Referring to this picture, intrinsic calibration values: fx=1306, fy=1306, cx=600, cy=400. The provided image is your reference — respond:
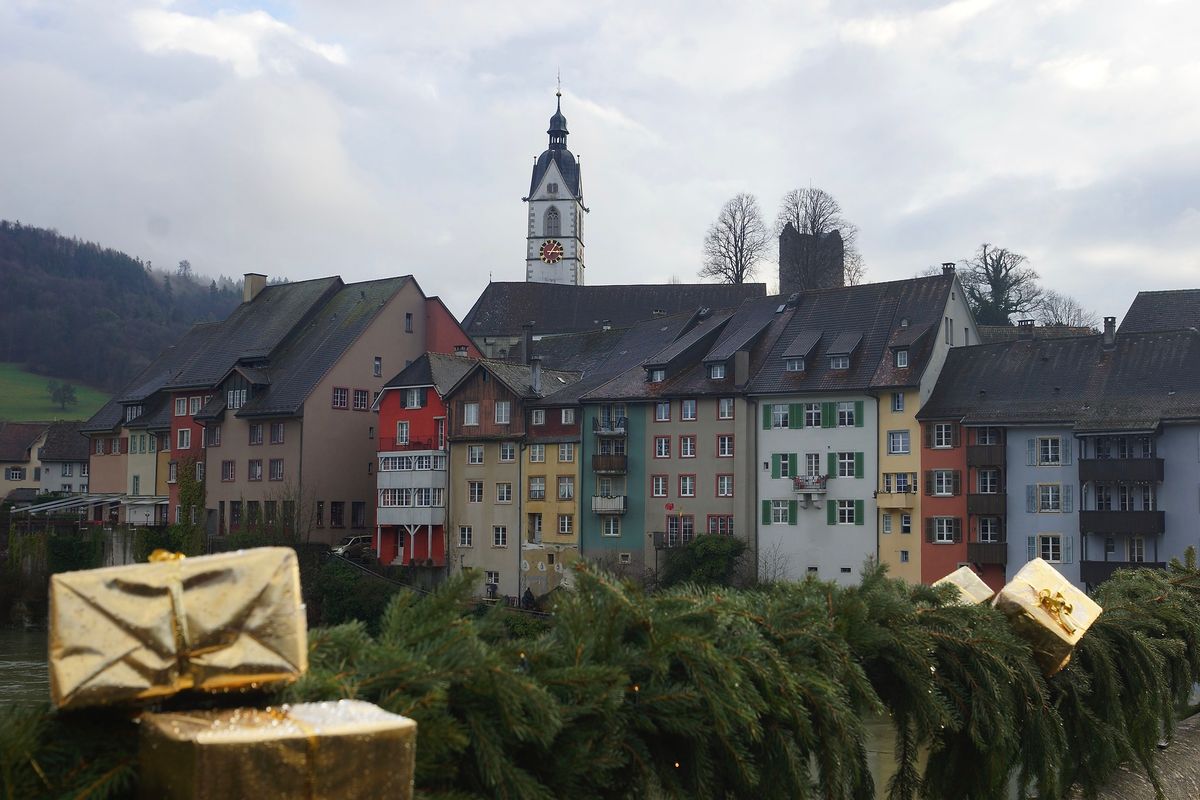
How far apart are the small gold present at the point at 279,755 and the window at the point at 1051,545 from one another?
172 feet

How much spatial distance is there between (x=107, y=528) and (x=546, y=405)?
86.1 ft

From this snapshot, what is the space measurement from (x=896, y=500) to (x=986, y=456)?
4174 millimetres

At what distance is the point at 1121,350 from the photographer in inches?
2140

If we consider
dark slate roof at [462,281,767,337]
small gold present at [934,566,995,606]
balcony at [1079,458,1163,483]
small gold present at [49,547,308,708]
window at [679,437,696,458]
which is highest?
dark slate roof at [462,281,767,337]

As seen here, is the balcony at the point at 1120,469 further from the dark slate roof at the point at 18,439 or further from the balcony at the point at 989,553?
the dark slate roof at the point at 18,439

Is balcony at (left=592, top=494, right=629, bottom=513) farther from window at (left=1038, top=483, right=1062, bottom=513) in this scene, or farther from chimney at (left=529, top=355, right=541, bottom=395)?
window at (left=1038, top=483, right=1062, bottom=513)

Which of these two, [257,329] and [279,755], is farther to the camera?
[257,329]

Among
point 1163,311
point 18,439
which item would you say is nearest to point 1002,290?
point 1163,311

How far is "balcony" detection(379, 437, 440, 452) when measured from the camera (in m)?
66.2

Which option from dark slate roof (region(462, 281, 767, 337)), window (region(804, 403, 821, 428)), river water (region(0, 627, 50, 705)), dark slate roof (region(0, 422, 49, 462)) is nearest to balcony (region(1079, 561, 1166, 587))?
Answer: window (region(804, 403, 821, 428))

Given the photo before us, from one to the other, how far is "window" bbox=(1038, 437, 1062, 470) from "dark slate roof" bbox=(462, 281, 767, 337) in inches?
2090

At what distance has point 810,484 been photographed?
57.4 meters

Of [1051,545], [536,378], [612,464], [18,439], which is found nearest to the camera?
[1051,545]

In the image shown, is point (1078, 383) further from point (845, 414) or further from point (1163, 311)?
point (1163, 311)
